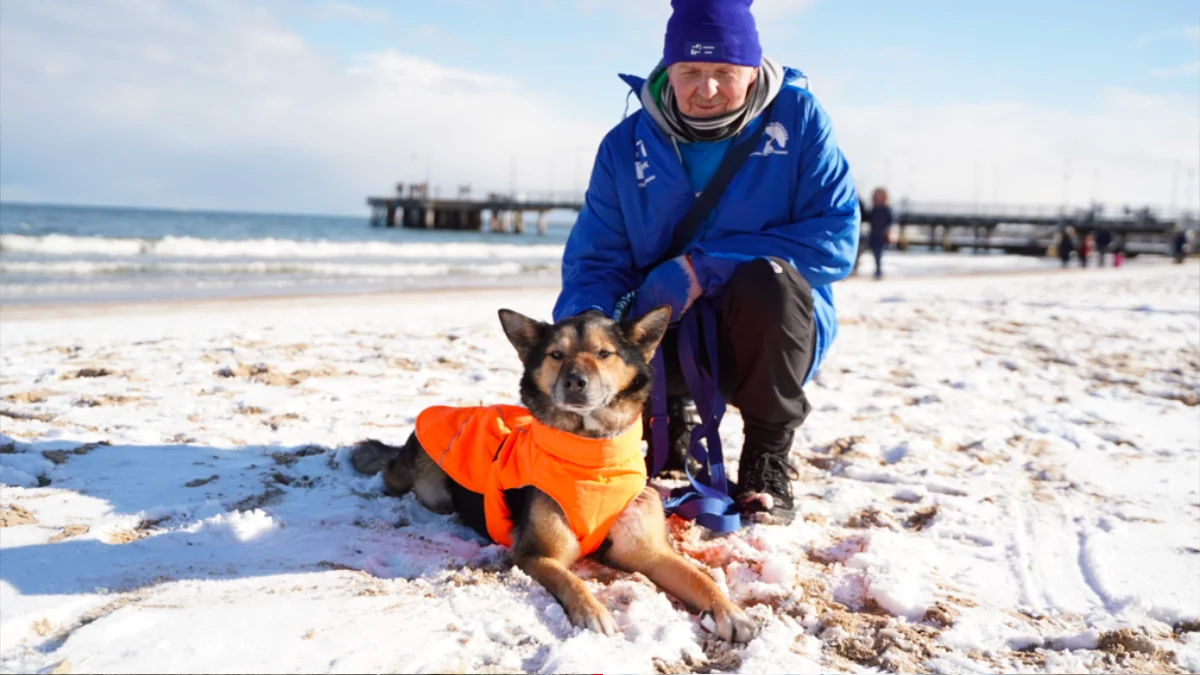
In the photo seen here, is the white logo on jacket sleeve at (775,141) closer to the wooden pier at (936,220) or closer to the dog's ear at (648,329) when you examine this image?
the dog's ear at (648,329)

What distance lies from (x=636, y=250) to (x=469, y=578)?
1.75 m

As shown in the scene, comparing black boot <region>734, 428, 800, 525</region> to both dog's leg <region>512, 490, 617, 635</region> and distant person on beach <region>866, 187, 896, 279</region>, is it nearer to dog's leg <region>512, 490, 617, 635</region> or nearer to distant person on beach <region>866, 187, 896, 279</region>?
dog's leg <region>512, 490, 617, 635</region>

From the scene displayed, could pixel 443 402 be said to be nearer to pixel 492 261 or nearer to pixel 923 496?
pixel 923 496

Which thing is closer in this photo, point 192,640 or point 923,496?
point 192,640

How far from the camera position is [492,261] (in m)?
Answer: 22.7

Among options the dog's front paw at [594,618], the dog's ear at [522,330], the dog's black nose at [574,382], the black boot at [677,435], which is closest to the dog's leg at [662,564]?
the dog's front paw at [594,618]

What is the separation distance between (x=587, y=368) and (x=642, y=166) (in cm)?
117

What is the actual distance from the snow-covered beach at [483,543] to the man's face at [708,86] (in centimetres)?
171

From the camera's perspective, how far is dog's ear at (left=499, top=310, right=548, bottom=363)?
3021mm

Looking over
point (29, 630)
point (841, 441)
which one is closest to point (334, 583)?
point (29, 630)

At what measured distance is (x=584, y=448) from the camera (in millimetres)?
2730

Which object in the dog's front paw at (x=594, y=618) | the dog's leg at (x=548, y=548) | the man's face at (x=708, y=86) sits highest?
the man's face at (x=708, y=86)

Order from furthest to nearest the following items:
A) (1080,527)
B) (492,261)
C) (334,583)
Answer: (492,261) < (1080,527) < (334,583)

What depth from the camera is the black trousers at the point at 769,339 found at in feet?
10.5
